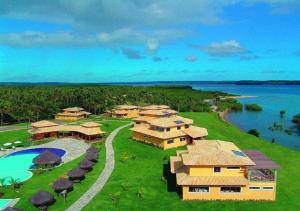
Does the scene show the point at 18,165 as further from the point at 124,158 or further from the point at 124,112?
the point at 124,112

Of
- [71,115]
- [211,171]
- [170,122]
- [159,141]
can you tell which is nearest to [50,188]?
[211,171]

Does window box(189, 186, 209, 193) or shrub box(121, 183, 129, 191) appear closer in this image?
window box(189, 186, 209, 193)

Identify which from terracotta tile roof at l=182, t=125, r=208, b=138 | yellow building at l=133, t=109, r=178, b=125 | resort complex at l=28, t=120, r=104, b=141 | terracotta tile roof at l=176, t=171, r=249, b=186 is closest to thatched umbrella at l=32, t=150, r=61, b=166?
resort complex at l=28, t=120, r=104, b=141

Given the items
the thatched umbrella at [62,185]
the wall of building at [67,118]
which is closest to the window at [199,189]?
the thatched umbrella at [62,185]

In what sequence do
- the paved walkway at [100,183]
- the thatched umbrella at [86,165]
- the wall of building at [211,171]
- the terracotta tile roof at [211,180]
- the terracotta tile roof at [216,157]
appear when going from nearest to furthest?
the paved walkway at [100,183], the terracotta tile roof at [211,180], the terracotta tile roof at [216,157], the wall of building at [211,171], the thatched umbrella at [86,165]

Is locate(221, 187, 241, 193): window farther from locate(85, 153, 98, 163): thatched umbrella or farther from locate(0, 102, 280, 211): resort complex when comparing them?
locate(85, 153, 98, 163): thatched umbrella

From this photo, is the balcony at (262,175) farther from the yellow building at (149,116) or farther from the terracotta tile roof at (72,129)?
the yellow building at (149,116)
